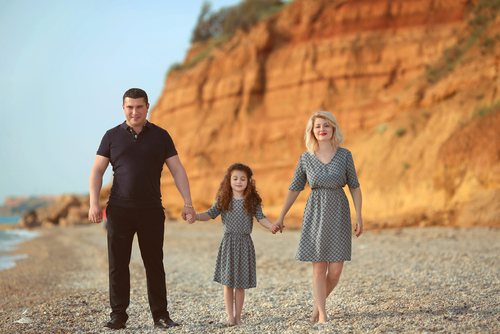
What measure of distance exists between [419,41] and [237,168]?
24.4 m

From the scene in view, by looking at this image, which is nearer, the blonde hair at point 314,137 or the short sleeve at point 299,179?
the blonde hair at point 314,137

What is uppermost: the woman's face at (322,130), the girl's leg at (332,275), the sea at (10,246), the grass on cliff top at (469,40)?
the grass on cliff top at (469,40)

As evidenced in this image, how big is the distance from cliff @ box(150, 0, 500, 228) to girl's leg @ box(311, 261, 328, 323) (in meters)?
11.8

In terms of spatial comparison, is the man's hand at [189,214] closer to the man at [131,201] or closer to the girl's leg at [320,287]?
the man at [131,201]

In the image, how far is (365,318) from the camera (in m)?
4.25

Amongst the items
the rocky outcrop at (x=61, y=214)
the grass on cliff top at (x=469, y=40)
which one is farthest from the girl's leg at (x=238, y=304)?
the rocky outcrop at (x=61, y=214)

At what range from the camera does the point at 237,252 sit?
173 inches

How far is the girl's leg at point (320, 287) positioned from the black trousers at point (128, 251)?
1609mm

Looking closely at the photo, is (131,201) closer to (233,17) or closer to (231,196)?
(231,196)

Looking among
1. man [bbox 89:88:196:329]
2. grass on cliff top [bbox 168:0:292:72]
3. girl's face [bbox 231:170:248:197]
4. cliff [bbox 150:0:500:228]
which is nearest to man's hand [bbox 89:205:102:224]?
man [bbox 89:88:196:329]

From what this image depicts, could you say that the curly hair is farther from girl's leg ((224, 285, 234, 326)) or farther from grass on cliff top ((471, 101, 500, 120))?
grass on cliff top ((471, 101, 500, 120))

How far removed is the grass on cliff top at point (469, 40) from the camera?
2028 centimetres

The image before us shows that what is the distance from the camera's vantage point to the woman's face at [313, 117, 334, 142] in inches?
173

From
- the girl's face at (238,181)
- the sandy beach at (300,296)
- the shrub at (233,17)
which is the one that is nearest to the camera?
the sandy beach at (300,296)
